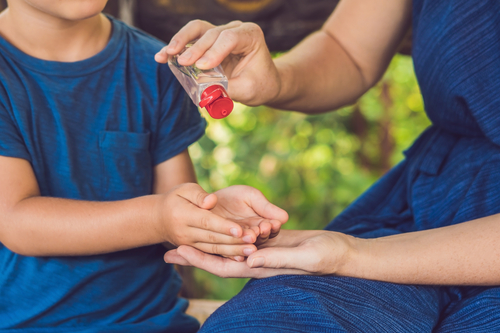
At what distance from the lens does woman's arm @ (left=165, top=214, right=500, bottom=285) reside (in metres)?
0.80

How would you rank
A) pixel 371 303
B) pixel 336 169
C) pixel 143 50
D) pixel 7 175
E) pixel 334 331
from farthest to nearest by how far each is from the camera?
pixel 336 169, pixel 143 50, pixel 7 175, pixel 371 303, pixel 334 331

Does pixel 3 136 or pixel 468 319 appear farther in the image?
pixel 3 136

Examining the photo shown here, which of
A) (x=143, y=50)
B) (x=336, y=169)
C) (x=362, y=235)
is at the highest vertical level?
(x=143, y=50)

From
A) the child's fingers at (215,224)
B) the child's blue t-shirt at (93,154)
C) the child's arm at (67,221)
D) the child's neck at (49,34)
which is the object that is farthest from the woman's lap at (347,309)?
the child's neck at (49,34)

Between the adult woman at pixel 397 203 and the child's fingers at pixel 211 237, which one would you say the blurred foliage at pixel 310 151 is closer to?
the adult woman at pixel 397 203

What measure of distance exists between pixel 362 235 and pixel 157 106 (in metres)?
0.53

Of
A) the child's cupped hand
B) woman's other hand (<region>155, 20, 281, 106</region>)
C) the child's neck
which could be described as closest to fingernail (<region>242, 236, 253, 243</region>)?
the child's cupped hand

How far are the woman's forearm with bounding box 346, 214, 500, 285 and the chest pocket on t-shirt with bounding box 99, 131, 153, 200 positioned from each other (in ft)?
1.64

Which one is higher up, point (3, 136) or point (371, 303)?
point (3, 136)

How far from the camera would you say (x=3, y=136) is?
0.90 m

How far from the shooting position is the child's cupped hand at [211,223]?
783 millimetres

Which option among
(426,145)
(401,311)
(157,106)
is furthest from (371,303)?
(157,106)

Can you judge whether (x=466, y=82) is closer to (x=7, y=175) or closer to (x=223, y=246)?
(x=223, y=246)

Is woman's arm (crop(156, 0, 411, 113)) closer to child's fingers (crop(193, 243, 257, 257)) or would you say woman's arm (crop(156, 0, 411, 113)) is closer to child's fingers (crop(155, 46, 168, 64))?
child's fingers (crop(155, 46, 168, 64))
